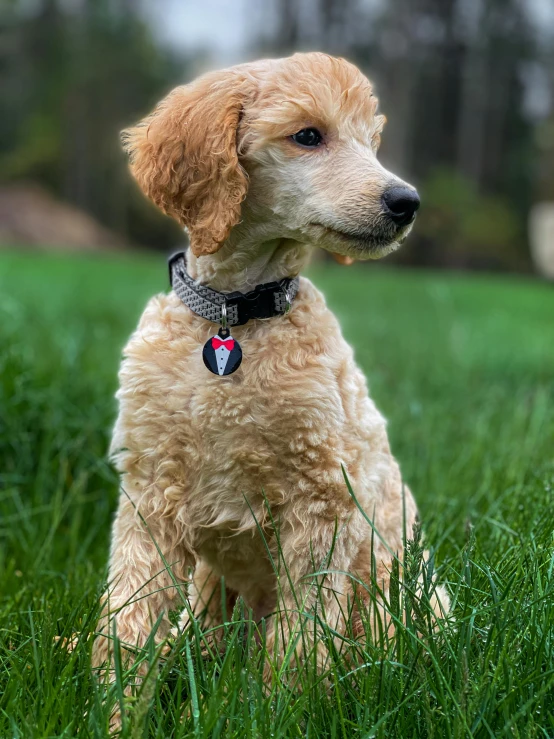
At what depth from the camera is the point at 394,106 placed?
23125 millimetres

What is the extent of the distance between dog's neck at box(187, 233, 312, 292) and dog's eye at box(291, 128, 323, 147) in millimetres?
277

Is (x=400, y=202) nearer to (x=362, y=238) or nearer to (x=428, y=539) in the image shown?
(x=362, y=238)

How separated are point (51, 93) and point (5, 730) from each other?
2763 centimetres

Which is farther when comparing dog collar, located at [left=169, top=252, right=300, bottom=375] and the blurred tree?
the blurred tree

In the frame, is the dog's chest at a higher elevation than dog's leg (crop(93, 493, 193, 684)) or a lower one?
higher

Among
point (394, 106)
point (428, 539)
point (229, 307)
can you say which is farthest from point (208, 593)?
point (394, 106)

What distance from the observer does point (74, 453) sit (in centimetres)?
364

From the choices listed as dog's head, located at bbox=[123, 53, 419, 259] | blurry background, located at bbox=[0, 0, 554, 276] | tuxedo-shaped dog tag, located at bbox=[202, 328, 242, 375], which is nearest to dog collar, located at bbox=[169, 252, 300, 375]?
tuxedo-shaped dog tag, located at bbox=[202, 328, 242, 375]

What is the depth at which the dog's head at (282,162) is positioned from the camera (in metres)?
2.19

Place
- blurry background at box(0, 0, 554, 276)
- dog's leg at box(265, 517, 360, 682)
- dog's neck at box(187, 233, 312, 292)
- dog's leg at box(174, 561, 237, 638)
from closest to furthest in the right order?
1. dog's leg at box(265, 517, 360, 682)
2. dog's neck at box(187, 233, 312, 292)
3. dog's leg at box(174, 561, 237, 638)
4. blurry background at box(0, 0, 554, 276)

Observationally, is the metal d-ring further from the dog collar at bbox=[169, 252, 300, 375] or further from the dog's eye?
the dog's eye

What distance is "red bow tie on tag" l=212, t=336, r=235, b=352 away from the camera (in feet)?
7.18

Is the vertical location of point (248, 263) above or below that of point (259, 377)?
above

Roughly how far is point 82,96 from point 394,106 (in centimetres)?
998
